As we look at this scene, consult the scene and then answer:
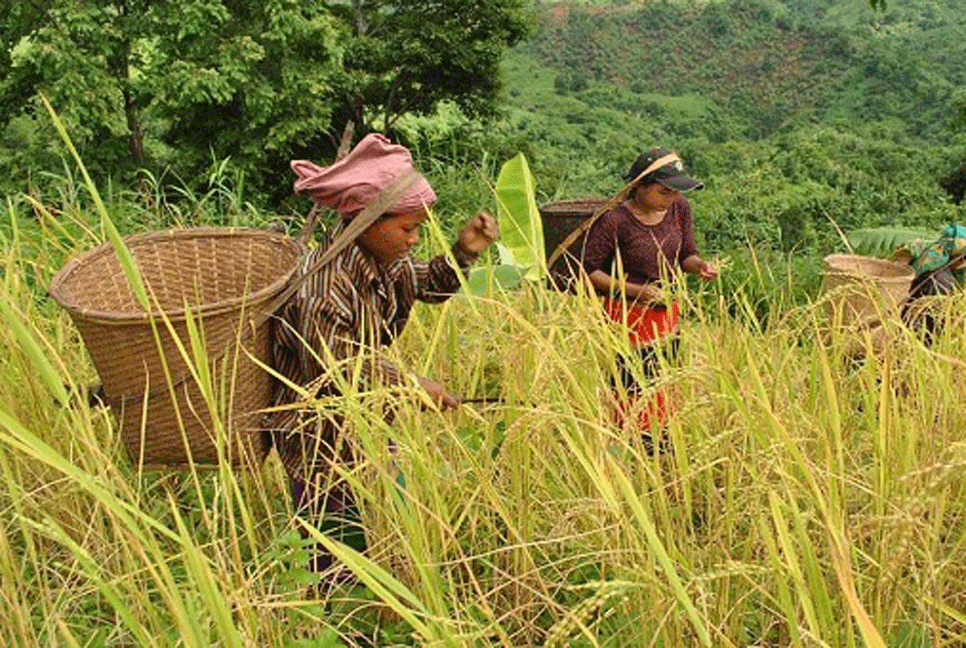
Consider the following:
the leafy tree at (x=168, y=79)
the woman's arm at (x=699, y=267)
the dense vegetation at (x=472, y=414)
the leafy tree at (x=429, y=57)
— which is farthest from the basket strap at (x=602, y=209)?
the leafy tree at (x=429, y=57)

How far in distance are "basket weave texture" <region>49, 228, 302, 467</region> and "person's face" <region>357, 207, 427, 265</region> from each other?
0.15 m

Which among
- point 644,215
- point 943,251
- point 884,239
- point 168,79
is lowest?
point 884,239

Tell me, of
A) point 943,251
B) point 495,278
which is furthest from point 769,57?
point 495,278

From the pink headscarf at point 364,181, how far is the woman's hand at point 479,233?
0.46 feet

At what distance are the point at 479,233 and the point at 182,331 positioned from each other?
641 mm

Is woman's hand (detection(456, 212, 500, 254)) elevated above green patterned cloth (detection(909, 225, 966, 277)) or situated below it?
above

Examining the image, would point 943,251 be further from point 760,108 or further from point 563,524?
point 760,108

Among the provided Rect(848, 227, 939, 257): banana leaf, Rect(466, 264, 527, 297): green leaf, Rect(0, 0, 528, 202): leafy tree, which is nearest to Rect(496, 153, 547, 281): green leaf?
Rect(466, 264, 527, 297): green leaf

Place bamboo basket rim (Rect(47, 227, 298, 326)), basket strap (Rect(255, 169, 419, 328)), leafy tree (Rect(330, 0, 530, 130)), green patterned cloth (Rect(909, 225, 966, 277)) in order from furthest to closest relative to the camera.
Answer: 1. leafy tree (Rect(330, 0, 530, 130))
2. green patterned cloth (Rect(909, 225, 966, 277))
3. basket strap (Rect(255, 169, 419, 328))
4. bamboo basket rim (Rect(47, 227, 298, 326))

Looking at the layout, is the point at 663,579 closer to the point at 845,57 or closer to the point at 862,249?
the point at 862,249

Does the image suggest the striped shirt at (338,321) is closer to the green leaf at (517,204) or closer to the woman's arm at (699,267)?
the green leaf at (517,204)

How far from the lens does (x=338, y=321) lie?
5.45 ft

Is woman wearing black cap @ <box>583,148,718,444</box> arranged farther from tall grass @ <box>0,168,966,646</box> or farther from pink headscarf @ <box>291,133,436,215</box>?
pink headscarf @ <box>291,133,436,215</box>

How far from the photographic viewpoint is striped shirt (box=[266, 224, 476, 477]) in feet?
5.40
